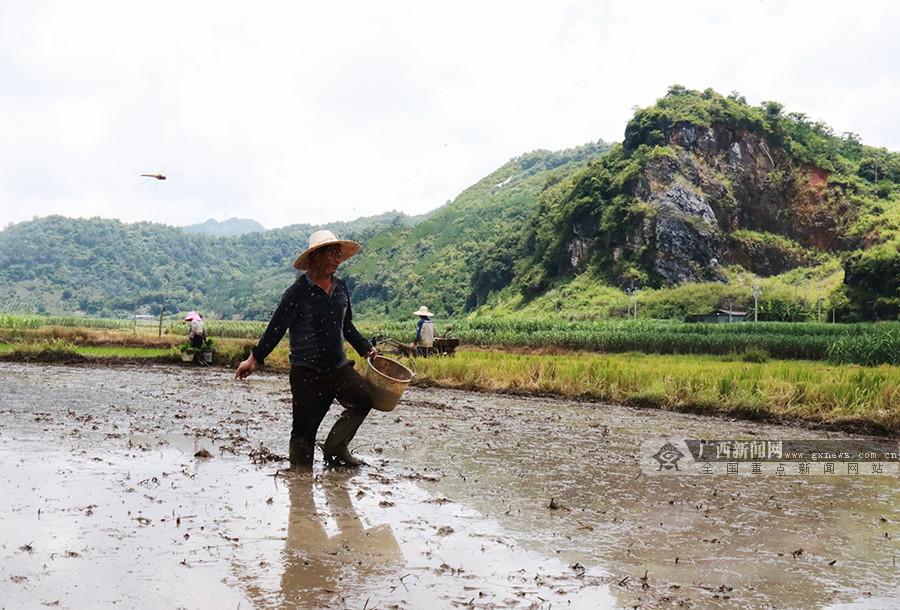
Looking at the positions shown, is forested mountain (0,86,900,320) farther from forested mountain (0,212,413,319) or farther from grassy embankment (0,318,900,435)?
grassy embankment (0,318,900,435)

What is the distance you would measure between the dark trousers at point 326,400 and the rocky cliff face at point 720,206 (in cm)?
8157

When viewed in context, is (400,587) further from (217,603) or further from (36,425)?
(36,425)

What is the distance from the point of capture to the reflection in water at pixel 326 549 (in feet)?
13.0

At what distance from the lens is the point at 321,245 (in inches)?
262

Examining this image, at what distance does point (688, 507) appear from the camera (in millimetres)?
6031

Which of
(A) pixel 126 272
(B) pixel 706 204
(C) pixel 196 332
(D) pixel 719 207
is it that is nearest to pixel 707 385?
(C) pixel 196 332

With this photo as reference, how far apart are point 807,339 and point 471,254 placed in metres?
97.2

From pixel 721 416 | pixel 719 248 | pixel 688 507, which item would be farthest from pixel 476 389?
pixel 719 248

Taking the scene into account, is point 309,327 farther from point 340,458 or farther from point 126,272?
point 126,272

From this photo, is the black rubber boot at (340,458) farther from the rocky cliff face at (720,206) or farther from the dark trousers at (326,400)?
the rocky cliff face at (720,206)

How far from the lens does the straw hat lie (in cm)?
666

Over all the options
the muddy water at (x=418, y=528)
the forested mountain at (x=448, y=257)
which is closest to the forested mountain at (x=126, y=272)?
the forested mountain at (x=448, y=257)

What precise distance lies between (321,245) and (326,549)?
2769 mm

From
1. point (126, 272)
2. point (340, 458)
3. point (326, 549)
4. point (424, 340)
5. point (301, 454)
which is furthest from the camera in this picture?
point (126, 272)
